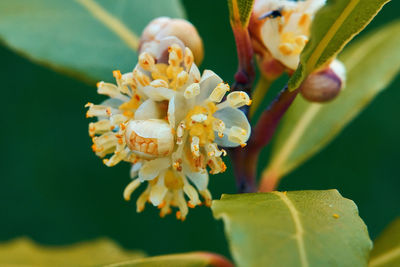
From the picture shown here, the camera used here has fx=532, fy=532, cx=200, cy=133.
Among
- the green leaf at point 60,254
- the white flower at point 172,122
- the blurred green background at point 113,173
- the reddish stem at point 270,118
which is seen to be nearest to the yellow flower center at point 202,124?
the white flower at point 172,122

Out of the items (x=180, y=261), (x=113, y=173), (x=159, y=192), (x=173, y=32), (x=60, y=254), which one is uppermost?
(x=173, y=32)

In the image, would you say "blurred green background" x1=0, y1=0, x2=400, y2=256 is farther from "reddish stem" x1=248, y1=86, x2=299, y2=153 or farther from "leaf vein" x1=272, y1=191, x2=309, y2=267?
"leaf vein" x1=272, y1=191, x2=309, y2=267

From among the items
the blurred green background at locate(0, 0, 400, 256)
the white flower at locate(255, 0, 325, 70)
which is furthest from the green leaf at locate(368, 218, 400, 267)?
the blurred green background at locate(0, 0, 400, 256)

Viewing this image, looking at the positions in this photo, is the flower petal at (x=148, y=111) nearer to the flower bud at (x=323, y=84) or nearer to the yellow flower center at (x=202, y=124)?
the yellow flower center at (x=202, y=124)

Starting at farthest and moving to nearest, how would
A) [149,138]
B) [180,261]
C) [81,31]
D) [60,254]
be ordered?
[60,254] < [81,31] < [180,261] < [149,138]

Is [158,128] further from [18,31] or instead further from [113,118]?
[18,31]

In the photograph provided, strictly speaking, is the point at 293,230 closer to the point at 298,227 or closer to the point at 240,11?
the point at 298,227

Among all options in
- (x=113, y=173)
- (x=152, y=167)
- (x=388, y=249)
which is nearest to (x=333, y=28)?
(x=152, y=167)
